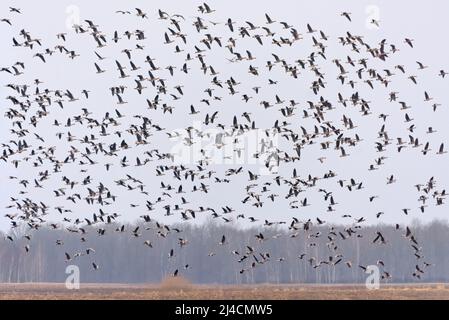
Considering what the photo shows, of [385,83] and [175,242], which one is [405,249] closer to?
[175,242]

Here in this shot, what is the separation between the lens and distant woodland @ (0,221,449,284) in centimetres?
11894

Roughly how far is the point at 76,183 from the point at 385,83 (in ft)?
70.1

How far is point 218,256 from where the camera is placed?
4783 inches

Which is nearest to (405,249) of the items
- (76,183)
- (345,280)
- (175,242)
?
(345,280)

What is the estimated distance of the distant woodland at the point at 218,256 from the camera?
119 metres

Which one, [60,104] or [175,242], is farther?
[175,242]

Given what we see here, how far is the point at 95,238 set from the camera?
12950 centimetres

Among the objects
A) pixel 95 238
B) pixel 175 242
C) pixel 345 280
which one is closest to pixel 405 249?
pixel 345 280
